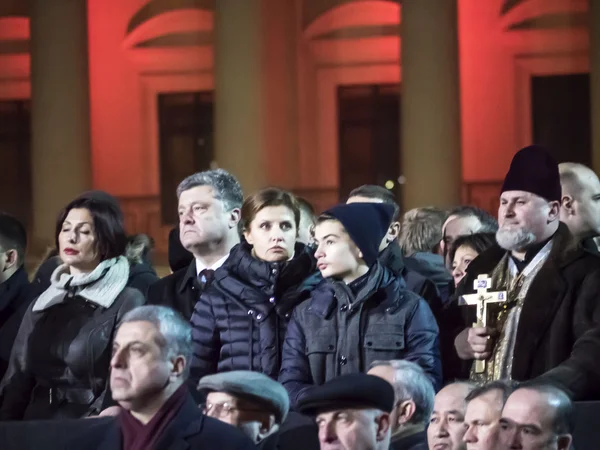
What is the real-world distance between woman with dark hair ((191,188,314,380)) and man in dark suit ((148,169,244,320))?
293 mm

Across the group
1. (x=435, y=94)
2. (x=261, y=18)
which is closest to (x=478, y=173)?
(x=435, y=94)

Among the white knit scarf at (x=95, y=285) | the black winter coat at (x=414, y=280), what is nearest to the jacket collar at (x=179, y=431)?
the white knit scarf at (x=95, y=285)

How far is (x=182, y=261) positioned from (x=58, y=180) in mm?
16738

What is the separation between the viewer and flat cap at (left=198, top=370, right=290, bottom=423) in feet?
19.5

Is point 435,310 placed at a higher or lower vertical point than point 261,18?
lower

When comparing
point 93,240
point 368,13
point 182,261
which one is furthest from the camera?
point 368,13

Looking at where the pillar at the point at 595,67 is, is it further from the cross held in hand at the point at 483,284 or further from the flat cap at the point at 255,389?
the flat cap at the point at 255,389

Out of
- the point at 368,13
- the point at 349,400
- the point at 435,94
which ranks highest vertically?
the point at 368,13

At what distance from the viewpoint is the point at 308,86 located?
88.0 feet

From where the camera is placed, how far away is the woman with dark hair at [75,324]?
705 cm

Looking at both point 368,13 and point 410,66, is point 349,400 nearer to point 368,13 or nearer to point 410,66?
point 410,66

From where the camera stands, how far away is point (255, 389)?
5.94 metres

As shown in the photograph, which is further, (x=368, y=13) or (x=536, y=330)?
(x=368, y=13)

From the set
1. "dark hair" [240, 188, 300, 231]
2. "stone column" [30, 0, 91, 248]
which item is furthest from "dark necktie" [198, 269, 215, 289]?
"stone column" [30, 0, 91, 248]
